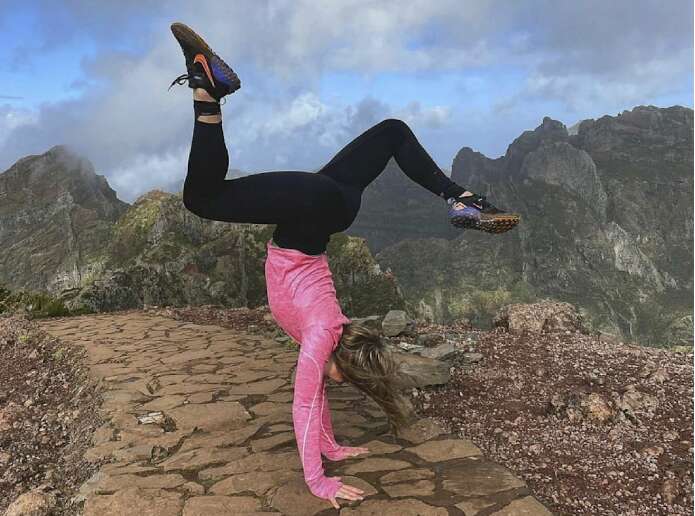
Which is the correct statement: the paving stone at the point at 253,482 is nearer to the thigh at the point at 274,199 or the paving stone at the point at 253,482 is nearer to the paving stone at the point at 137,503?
the paving stone at the point at 137,503

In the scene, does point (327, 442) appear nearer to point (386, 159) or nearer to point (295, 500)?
point (295, 500)

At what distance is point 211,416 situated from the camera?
15.1ft

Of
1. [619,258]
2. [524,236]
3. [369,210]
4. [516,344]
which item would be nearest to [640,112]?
[619,258]

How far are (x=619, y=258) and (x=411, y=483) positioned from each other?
Answer: 492ft

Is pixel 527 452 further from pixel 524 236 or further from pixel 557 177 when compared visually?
pixel 557 177

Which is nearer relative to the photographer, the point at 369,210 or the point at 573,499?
the point at 573,499

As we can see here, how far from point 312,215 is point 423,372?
2591 mm

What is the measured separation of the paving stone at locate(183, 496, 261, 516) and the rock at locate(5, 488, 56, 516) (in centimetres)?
86

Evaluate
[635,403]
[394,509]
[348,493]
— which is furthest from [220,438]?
[635,403]

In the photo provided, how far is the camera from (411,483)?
3.32 meters

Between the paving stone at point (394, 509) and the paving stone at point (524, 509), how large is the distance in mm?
335

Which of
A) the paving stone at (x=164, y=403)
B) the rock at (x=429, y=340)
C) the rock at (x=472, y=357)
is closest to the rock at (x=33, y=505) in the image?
the paving stone at (x=164, y=403)

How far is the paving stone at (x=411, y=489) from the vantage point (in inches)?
125

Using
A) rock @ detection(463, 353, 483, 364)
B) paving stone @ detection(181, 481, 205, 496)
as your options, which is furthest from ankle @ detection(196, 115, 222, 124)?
rock @ detection(463, 353, 483, 364)
